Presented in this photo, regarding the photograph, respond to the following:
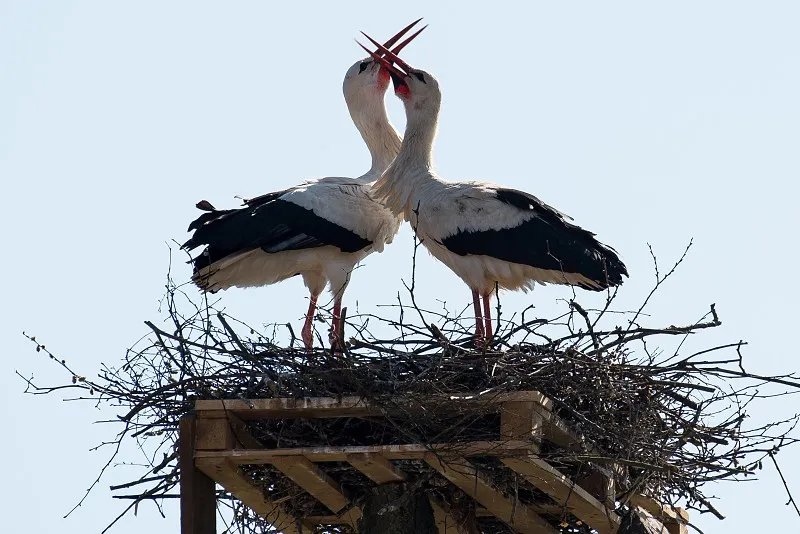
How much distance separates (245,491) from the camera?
21.6 ft

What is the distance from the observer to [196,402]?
6355mm

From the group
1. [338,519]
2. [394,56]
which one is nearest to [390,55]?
[394,56]

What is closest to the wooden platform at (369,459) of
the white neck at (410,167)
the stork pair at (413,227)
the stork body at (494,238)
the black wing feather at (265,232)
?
the stork pair at (413,227)

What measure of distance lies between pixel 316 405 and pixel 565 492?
1.10m

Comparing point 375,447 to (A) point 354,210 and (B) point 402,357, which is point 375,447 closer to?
(B) point 402,357

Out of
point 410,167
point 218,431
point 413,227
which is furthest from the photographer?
point 410,167

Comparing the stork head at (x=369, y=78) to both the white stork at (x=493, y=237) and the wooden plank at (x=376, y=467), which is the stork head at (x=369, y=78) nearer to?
the white stork at (x=493, y=237)

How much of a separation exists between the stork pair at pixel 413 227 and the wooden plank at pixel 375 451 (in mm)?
2309

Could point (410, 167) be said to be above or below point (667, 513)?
above

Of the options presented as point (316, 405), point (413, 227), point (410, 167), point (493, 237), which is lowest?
point (316, 405)

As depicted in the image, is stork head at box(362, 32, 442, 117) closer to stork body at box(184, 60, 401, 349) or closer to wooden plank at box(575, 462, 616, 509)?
stork body at box(184, 60, 401, 349)

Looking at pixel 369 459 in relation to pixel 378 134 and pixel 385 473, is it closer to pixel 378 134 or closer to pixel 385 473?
pixel 385 473

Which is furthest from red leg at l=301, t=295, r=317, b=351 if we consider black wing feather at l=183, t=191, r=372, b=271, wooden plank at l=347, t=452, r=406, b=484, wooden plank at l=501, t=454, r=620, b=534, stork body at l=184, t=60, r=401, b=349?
wooden plank at l=501, t=454, r=620, b=534

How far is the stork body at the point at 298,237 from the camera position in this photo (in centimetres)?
910
